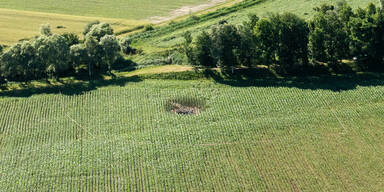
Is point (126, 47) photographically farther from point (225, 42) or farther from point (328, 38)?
point (328, 38)

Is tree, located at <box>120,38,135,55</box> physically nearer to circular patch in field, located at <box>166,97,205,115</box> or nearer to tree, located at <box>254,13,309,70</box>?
circular patch in field, located at <box>166,97,205,115</box>

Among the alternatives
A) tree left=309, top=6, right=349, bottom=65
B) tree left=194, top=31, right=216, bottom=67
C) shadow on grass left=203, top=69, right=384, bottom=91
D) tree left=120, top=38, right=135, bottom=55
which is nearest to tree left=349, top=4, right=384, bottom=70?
tree left=309, top=6, right=349, bottom=65

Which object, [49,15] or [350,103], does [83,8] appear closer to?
[49,15]

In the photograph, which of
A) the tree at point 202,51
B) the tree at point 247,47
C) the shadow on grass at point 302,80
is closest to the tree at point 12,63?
the tree at point 202,51

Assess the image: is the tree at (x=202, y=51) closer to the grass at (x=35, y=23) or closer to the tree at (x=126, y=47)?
the tree at (x=126, y=47)

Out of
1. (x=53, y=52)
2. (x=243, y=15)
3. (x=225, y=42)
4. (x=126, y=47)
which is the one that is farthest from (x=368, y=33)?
(x=53, y=52)
